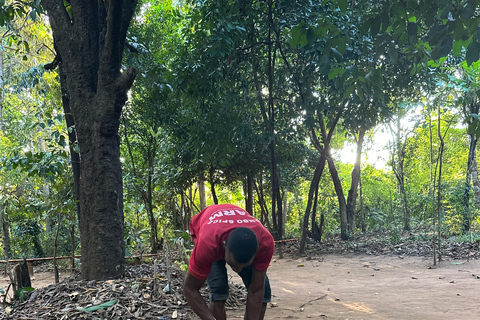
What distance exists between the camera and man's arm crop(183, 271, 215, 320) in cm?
249

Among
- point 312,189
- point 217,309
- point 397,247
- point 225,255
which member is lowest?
point 397,247

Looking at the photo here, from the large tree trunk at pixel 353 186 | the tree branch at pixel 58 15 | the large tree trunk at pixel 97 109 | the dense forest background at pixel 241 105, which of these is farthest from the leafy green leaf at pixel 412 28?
the large tree trunk at pixel 353 186

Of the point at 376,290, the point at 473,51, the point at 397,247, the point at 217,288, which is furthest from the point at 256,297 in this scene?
the point at 397,247

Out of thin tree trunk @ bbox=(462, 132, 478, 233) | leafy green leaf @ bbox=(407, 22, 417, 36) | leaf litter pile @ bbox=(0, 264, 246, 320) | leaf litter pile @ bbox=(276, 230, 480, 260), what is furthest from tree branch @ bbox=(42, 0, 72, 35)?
thin tree trunk @ bbox=(462, 132, 478, 233)

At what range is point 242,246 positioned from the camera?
2258mm

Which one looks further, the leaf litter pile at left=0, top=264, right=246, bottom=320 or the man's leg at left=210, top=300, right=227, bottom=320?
the leaf litter pile at left=0, top=264, right=246, bottom=320

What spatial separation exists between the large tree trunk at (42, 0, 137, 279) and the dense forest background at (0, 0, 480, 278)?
0.16m

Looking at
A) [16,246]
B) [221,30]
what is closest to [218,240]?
[221,30]

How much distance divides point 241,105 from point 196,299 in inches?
249

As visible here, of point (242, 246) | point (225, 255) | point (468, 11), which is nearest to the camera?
point (468, 11)

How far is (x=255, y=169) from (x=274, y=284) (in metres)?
4.73

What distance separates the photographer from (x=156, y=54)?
10000 mm

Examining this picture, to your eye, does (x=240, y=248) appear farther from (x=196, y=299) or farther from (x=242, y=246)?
(x=196, y=299)

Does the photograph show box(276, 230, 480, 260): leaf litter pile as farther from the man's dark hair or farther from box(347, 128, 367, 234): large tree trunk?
the man's dark hair
